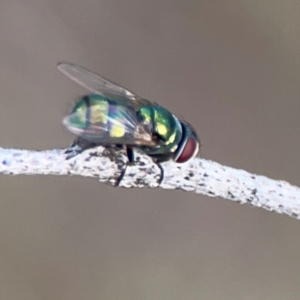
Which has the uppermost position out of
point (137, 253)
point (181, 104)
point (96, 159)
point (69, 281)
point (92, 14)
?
point (92, 14)

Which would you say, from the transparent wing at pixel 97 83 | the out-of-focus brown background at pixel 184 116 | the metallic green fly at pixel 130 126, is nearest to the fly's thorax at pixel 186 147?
the metallic green fly at pixel 130 126

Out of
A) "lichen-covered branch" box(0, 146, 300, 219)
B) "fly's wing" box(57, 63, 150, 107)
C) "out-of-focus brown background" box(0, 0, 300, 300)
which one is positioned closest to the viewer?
"lichen-covered branch" box(0, 146, 300, 219)

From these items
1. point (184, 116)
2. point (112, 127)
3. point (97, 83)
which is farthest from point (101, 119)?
point (184, 116)

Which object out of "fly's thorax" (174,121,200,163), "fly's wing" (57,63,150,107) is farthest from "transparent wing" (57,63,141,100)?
"fly's thorax" (174,121,200,163)

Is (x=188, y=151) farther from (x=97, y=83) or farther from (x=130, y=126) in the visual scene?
(x=97, y=83)

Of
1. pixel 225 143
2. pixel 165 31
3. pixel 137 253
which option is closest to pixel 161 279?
pixel 137 253

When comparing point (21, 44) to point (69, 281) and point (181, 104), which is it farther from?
point (69, 281)

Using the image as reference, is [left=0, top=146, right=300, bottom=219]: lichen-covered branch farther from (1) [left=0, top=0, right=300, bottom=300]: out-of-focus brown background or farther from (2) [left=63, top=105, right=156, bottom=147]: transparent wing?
(1) [left=0, top=0, right=300, bottom=300]: out-of-focus brown background
